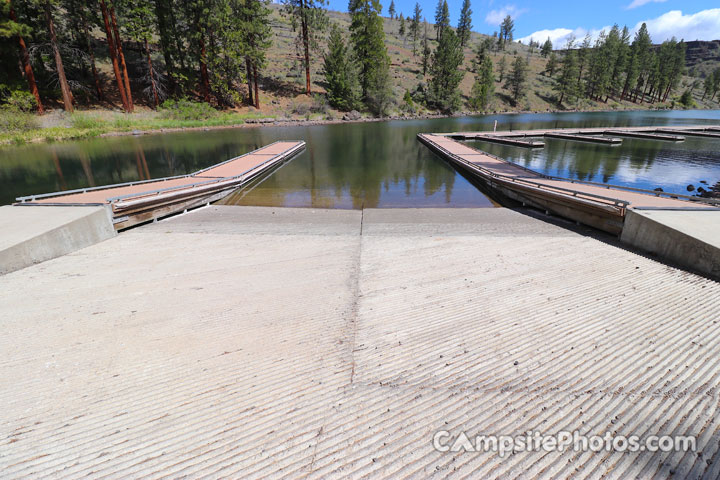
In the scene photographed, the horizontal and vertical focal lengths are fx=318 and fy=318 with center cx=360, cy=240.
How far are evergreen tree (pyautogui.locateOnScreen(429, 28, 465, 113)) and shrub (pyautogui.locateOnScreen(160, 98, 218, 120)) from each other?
36971mm

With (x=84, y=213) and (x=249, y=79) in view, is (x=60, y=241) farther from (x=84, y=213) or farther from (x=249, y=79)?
(x=249, y=79)

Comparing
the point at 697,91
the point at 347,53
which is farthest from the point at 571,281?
the point at 697,91

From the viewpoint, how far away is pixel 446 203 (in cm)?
1152

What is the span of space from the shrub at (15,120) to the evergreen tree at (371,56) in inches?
1488

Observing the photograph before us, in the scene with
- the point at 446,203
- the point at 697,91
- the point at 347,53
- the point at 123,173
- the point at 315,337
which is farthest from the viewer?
the point at 697,91

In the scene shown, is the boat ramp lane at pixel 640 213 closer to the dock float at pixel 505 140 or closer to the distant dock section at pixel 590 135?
the dock float at pixel 505 140

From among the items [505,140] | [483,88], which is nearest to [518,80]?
[483,88]

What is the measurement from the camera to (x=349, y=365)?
332 centimetres

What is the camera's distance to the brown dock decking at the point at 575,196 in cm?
722

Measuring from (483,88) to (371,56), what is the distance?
25004mm

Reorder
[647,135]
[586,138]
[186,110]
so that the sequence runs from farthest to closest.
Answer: [186,110]
[647,135]
[586,138]

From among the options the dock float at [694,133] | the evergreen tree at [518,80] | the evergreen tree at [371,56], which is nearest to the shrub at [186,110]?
the evergreen tree at [371,56]

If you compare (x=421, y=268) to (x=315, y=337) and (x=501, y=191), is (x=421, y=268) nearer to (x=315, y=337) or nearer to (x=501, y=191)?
(x=315, y=337)

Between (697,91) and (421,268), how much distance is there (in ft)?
512
